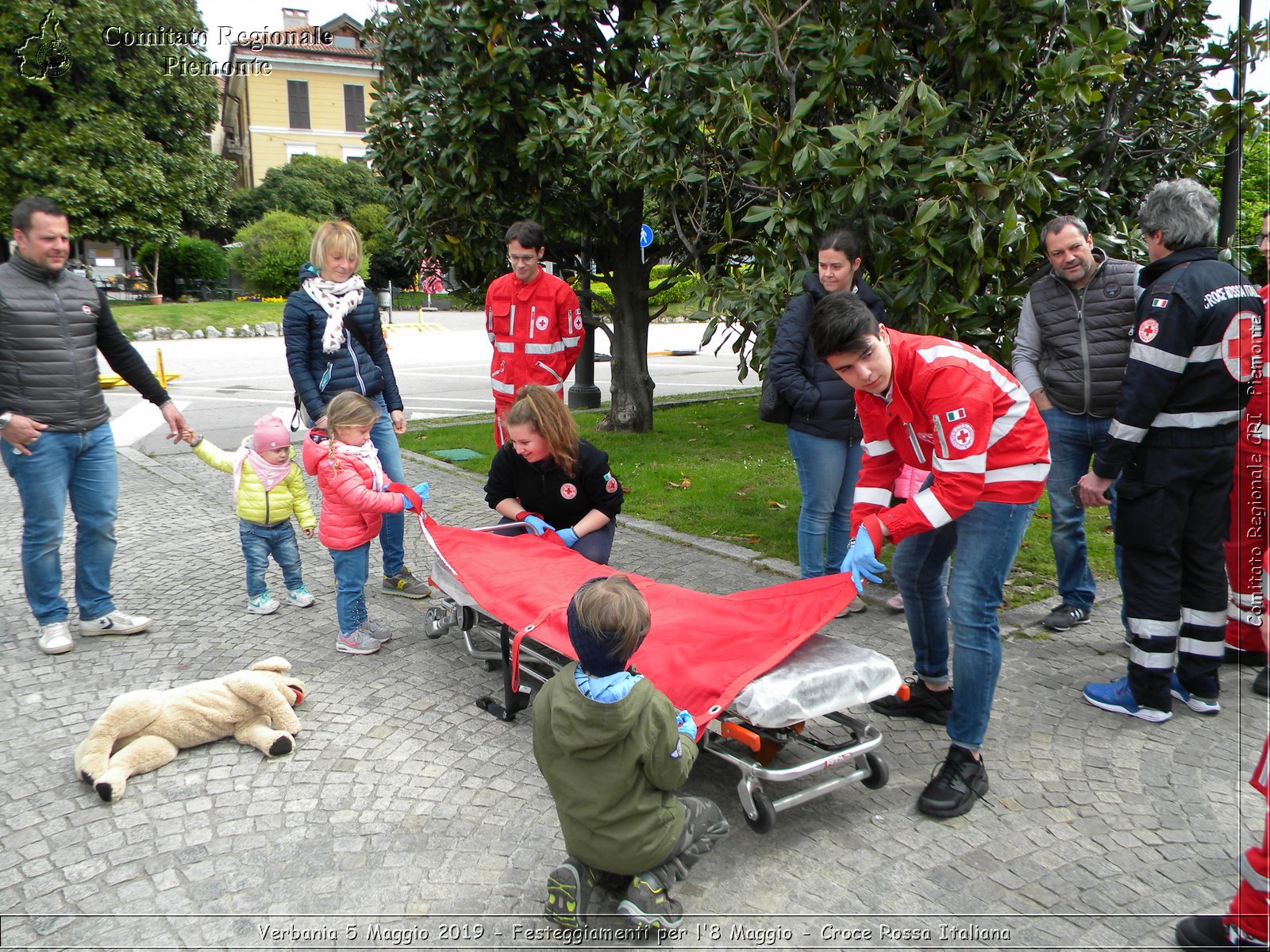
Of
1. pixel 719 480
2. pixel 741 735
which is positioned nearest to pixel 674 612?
pixel 741 735

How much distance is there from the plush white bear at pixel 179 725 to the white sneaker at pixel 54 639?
123 centimetres

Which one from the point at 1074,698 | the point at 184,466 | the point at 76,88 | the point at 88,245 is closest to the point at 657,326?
the point at 76,88

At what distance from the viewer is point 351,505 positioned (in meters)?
4.74

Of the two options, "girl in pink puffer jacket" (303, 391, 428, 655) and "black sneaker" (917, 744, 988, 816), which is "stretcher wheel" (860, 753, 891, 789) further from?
"girl in pink puffer jacket" (303, 391, 428, 655)

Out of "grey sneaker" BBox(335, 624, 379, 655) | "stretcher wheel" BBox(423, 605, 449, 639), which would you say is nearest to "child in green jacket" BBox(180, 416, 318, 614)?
"grey sneaker" BBox(335, 624, 379, 655)

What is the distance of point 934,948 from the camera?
271cm

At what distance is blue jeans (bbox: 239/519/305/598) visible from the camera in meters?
5.35

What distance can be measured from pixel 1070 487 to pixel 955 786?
88.4 inches

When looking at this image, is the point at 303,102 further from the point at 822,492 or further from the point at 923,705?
the point at 923,705

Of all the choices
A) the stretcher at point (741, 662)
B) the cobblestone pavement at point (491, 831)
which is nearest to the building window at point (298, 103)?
the cobblestone pavement at point (491, 831)

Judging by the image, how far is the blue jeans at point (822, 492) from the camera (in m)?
5.04

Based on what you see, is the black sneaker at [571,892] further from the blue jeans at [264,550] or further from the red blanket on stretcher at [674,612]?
the blue jeans at [264,550]

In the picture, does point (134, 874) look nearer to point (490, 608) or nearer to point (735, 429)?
point (490, 608)

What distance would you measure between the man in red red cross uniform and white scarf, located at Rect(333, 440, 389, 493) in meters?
2.06
